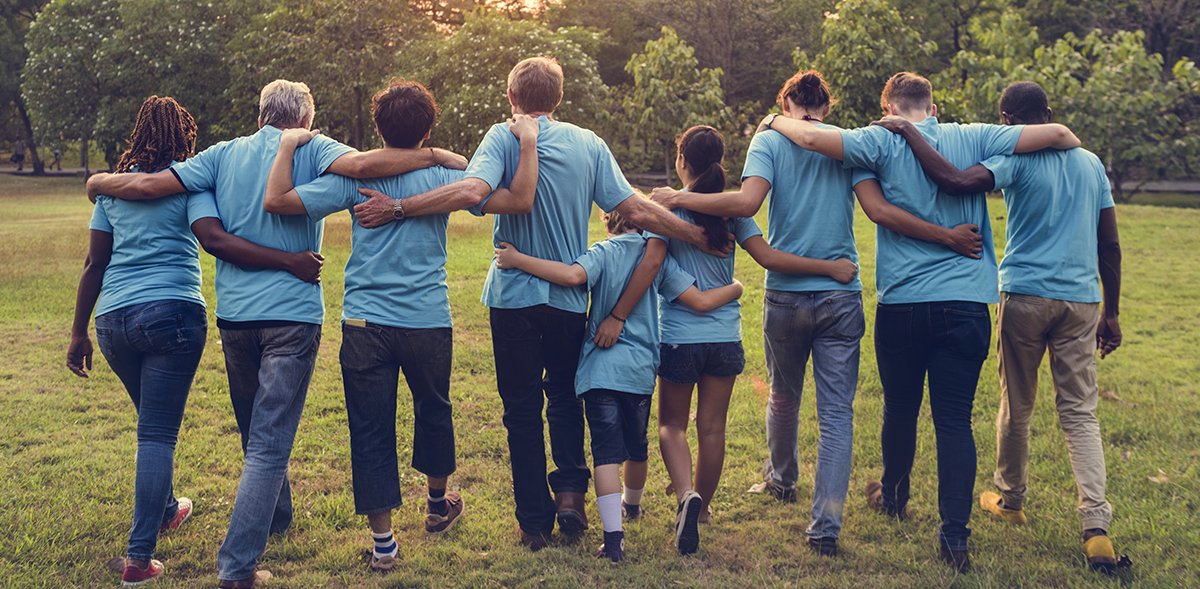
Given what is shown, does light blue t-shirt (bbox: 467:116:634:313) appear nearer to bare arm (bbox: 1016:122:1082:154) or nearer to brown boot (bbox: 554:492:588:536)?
brown boot (bbox: 554:492:588:536)

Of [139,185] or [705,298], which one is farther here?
[705,298]

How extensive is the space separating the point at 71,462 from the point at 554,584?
346 cm

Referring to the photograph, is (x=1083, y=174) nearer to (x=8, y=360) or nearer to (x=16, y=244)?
(x=8, y=360)

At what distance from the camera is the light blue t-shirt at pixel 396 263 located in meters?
4.27

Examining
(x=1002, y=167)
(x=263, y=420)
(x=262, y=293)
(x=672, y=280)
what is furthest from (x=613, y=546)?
(x=1002, y=167)

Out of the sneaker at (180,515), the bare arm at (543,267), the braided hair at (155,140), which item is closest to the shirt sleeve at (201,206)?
the braided hair at (155,140)

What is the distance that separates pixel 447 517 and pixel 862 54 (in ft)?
67.5

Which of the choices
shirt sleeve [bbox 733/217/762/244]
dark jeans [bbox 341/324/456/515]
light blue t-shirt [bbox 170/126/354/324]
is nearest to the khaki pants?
shirt sleeve [bbox 733/217/762/244]

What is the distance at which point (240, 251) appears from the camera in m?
4.17

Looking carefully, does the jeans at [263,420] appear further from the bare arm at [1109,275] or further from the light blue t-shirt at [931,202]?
the bare arm at [1109,275]

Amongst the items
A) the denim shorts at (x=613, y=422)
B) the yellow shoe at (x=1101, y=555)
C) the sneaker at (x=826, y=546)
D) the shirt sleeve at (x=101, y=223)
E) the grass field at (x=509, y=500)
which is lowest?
the grass field at (x=509, y=500)

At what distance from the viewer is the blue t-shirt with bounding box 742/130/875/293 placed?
4562 mm

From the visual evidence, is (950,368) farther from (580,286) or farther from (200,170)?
(200,170)

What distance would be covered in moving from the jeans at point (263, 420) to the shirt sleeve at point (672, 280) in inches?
60.8
